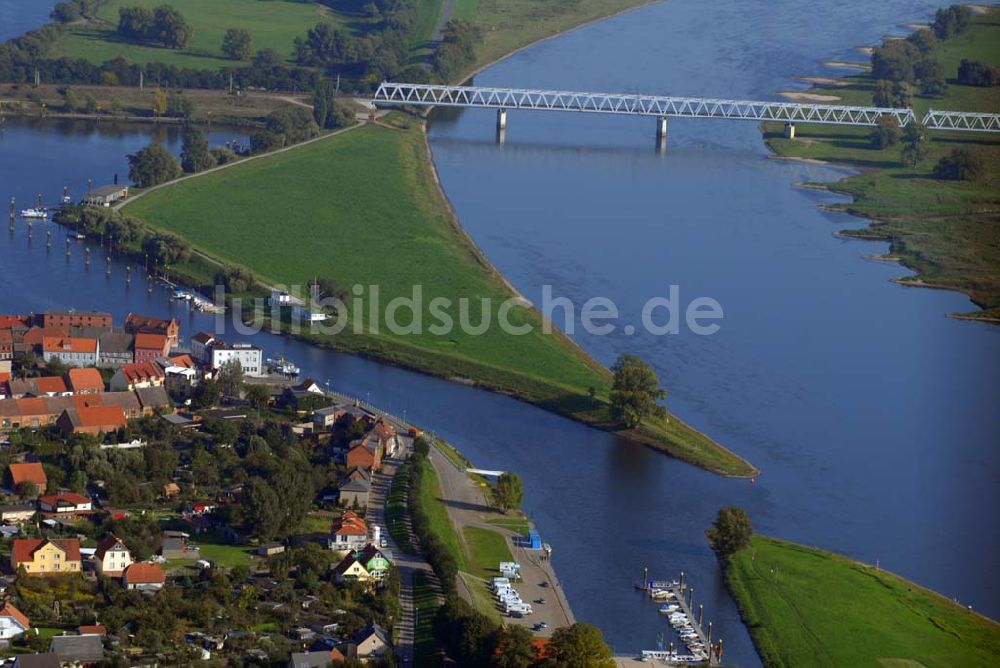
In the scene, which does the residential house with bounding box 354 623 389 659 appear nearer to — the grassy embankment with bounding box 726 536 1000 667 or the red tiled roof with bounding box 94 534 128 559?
Answer: the red tiled roof with bounding box 94 534 128 559

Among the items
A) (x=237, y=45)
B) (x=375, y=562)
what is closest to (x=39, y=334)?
(x=375, y=562)

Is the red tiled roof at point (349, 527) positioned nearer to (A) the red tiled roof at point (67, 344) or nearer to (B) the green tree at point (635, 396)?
(B) the green tree at point (635, 396)

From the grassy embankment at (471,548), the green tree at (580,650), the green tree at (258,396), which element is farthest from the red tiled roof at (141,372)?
the green tree at (580,650)

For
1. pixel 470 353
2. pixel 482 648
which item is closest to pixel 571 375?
pixel 470 353

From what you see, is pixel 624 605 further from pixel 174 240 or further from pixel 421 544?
pixel 174 240

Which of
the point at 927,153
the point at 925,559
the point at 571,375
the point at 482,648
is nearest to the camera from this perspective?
the point at 482,648

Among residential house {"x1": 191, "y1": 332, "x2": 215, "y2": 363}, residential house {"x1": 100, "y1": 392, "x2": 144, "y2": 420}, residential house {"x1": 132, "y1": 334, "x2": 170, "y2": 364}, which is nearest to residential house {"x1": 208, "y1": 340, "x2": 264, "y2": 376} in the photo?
residential house {"x1": 191, "y1": 332, "x2": 215, "y2": 363}
